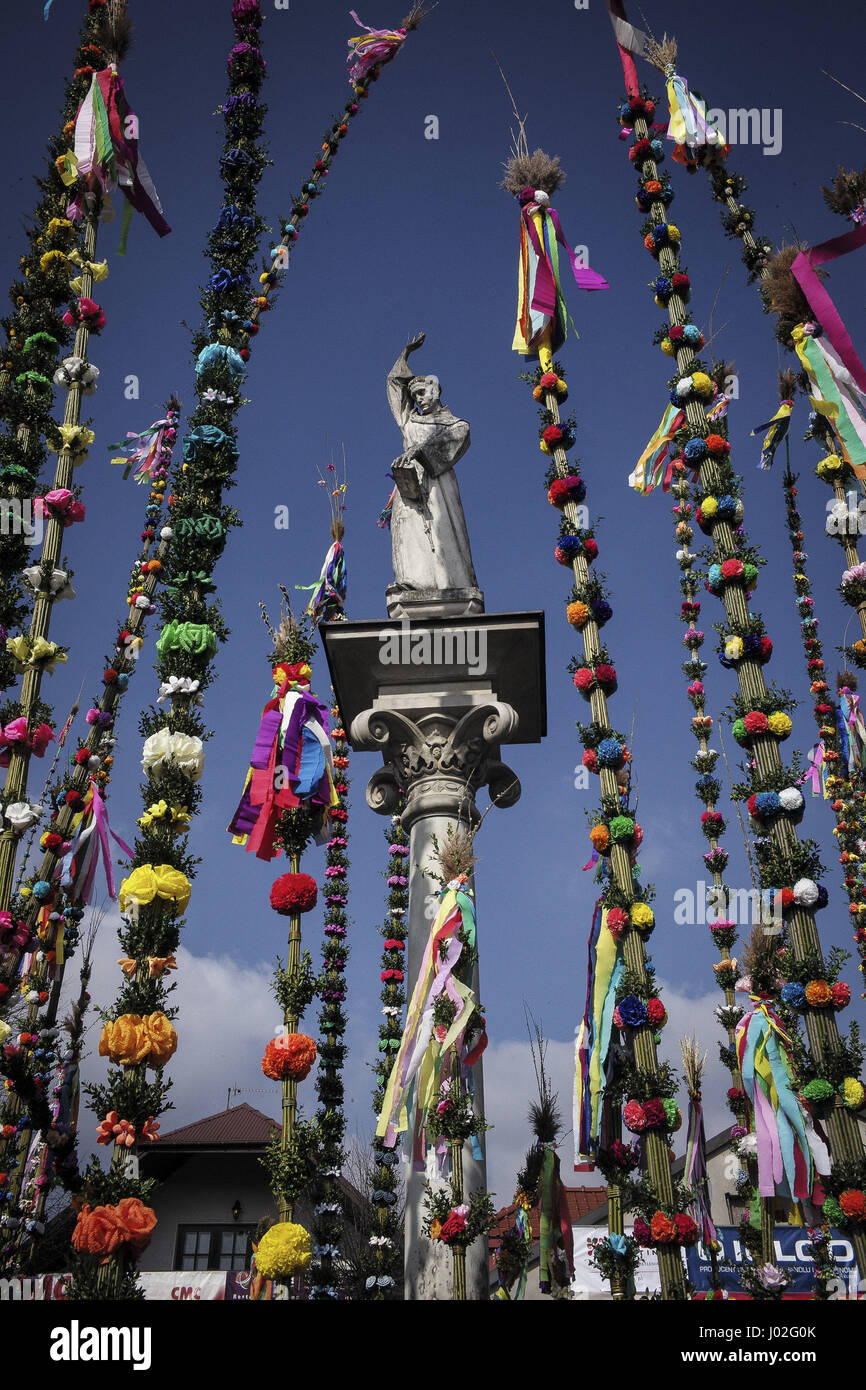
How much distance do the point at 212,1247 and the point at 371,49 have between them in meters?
25.9

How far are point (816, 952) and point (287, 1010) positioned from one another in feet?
13.0

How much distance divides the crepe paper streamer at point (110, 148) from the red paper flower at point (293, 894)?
7.97 meters

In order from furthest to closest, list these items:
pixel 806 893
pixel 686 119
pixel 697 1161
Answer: pixel 697 1161 < pixel 686 119 < pixel 806 893

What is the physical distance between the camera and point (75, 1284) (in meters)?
6.01

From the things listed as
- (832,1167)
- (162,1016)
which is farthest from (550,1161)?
(162,1016)

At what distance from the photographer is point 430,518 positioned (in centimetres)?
1162

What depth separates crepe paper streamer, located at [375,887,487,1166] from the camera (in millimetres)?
7168

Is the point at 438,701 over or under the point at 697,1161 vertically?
over

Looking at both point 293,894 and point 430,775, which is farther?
point 430,775

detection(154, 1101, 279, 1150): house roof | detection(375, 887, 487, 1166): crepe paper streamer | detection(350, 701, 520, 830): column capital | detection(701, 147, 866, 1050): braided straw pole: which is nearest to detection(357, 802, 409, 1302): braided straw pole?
detection(350, 701, 520, 830): column capital

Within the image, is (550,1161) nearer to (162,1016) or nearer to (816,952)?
(816,952)

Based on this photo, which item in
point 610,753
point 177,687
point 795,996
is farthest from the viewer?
point 610,753

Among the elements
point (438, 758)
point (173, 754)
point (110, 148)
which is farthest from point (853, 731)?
point (110, 148)

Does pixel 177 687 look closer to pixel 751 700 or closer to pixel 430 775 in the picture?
pixel 430 775
